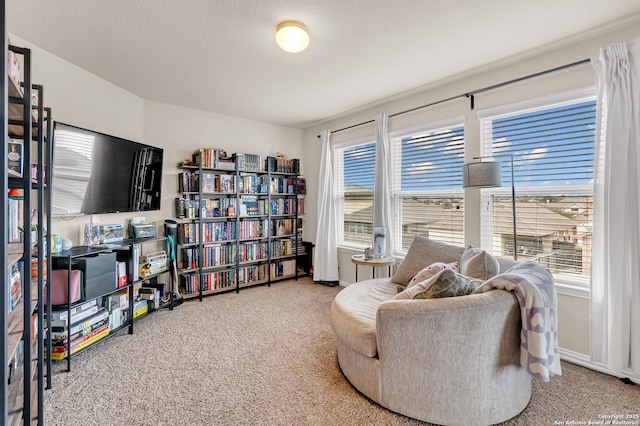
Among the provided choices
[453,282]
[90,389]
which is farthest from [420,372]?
[90,389]

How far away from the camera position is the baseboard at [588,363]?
204 cm

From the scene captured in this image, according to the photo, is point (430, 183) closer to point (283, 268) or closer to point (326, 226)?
point (326, 226)

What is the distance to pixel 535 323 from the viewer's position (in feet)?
5.01

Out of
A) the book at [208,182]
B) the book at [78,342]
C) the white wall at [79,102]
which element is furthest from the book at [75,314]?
the book at [208,182]

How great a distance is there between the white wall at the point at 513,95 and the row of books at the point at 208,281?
1.83 meters

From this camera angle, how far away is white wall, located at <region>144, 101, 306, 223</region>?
3733 millimetres

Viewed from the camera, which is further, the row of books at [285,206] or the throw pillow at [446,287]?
the row of books at [285,206]

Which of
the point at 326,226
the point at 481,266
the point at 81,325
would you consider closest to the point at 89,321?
the point at 81,325

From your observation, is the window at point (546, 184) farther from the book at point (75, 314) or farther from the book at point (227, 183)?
the book at point (75, 314)

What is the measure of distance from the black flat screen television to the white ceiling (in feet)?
2.29

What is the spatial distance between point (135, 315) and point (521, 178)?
3.95 metres

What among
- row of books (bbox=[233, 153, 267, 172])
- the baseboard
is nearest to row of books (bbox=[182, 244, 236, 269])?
row of books (bbox=[233, 153, 267, 172])

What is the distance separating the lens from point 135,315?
2.97 meters

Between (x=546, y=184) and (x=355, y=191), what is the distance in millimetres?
2334
